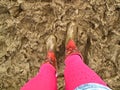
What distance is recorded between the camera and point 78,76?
3.44 feet

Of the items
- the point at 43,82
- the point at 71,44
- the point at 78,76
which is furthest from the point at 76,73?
the point at 71,44

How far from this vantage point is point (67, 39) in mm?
1537

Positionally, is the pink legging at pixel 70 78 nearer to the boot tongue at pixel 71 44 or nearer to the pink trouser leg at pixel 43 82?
the pink trouser leg at pixel 43 82

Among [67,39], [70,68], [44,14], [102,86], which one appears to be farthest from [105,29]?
[102,86]

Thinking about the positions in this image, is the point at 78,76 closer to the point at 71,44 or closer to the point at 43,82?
the point at 43,82

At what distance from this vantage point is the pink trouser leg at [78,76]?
39.6 inches

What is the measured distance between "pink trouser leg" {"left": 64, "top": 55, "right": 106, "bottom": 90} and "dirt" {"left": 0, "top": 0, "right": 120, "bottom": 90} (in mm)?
348

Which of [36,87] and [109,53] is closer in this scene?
[36,87]

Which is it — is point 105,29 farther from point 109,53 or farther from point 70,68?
point 70,68

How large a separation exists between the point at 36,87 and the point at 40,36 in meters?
0.58

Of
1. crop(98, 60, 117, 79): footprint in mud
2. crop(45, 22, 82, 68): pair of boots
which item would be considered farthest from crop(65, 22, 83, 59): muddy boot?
crop(98, 60, 117, 79): footprint in mud

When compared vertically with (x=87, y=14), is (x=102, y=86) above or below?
below

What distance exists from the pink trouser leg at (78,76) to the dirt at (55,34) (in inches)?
13.7

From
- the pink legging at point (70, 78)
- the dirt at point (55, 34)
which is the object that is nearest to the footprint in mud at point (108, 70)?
the dirt at point (55, 34)
